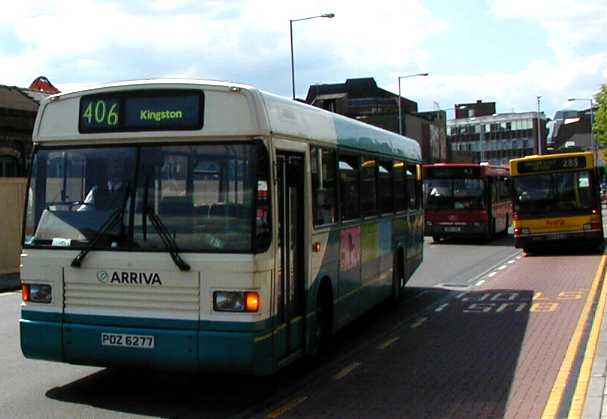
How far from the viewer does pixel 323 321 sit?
8.79m

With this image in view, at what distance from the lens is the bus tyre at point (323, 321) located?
8.48m

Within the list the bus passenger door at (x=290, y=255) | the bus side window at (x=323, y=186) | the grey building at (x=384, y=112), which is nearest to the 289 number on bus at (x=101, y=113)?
the bus passenger door at (x=290, y=255)

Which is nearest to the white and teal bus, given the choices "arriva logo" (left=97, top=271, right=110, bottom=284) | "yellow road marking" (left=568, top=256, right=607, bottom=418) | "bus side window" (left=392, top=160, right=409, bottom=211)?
"arriva logo" (left=97, top=271, right=110, bottom=284)

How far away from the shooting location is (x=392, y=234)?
494 inches

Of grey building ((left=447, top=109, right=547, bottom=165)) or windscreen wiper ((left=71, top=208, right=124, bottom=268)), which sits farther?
grey building ((left=447, top=109, right=547, bottom=165))

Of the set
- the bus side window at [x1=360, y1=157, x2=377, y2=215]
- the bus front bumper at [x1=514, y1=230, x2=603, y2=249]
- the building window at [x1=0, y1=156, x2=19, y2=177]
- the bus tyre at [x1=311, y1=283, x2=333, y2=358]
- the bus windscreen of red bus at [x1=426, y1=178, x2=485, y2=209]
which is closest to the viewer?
the bus tyre at [x1=311, y1=283, x2=333, y2=358]

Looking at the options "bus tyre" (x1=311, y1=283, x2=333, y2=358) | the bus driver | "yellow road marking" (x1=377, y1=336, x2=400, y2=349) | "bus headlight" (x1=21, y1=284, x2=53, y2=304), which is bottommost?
"yellow road marking" (x1=377, y1=336, x2=400, y2=349)

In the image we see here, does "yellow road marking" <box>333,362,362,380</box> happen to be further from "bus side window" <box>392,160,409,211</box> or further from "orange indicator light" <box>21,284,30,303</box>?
"bus side window" <box>392,160,409,211</box>

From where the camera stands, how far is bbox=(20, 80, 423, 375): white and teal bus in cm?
668

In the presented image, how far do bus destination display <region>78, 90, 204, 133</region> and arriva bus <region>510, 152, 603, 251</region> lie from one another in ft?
56.2

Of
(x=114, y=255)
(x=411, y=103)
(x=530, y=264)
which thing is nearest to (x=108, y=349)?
(x=114, y=255)

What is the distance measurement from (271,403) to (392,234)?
5.82 m

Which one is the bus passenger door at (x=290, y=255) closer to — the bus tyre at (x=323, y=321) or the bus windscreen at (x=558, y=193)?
the bus tyre at (x=323, y=321)

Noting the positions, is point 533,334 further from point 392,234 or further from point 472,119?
point 472,119
